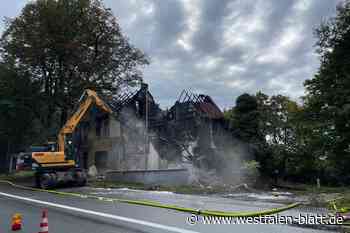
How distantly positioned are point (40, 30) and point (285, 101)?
30.9 meters

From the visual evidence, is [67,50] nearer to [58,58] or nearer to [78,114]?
[58,58]

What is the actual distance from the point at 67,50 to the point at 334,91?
73.5ft

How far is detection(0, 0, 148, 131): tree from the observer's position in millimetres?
30922

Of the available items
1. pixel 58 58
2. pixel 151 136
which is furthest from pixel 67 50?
pixel 151 136

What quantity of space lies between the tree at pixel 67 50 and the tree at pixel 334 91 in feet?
60.5

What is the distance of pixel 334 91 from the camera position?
2345 cm

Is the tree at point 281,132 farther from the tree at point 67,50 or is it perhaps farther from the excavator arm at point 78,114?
the excavator arm at point 78,114

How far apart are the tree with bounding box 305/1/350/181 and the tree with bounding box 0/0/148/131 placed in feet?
60.5

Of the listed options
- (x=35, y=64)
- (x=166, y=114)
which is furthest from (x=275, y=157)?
(x=35, y=64)

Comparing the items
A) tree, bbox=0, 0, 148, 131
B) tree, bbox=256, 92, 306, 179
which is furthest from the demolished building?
tree, bbox=256, 92, 306, 179

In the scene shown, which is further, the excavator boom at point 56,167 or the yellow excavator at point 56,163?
the yellow excavator at point 56,163

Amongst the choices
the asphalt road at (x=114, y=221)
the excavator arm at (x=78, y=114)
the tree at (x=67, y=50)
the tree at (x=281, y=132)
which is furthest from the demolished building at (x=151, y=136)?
the asphalt road at (x=114, y=221)

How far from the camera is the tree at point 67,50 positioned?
30.9m

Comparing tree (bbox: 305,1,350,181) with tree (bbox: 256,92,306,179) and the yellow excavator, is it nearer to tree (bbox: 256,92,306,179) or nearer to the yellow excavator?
tree (bbox: 256,92,306,179)
